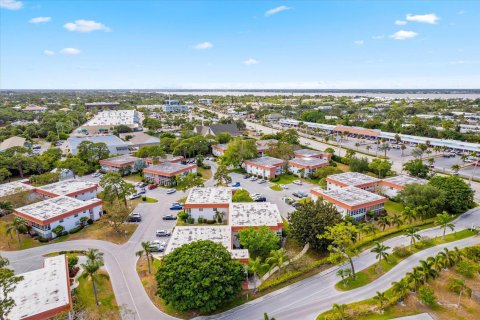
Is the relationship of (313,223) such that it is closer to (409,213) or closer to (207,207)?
(409,213)

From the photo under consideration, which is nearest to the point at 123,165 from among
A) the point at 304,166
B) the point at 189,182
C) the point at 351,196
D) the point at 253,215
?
the point at 189,182

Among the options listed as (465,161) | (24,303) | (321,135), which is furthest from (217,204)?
(321,135)

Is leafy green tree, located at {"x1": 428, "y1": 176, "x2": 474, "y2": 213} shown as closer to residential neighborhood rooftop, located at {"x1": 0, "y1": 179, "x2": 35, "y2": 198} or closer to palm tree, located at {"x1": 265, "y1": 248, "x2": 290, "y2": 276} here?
palm tree, located at {"x1": 265, "y1": 248, "x2": 290, "y2": 276}

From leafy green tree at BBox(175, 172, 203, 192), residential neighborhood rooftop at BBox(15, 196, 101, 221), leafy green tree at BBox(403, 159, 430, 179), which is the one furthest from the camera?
leafy green tree at BBox(403, 159, 430, 179)

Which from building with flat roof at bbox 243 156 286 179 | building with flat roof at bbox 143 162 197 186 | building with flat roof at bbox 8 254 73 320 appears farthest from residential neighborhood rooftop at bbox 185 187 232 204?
building with flat roof at bbox 8 254 73 320

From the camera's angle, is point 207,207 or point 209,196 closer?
point 207,207

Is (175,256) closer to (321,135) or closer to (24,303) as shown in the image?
(24,303)

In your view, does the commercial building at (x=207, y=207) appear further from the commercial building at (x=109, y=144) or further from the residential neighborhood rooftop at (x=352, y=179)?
the commercial building at (x=109, y=144)
